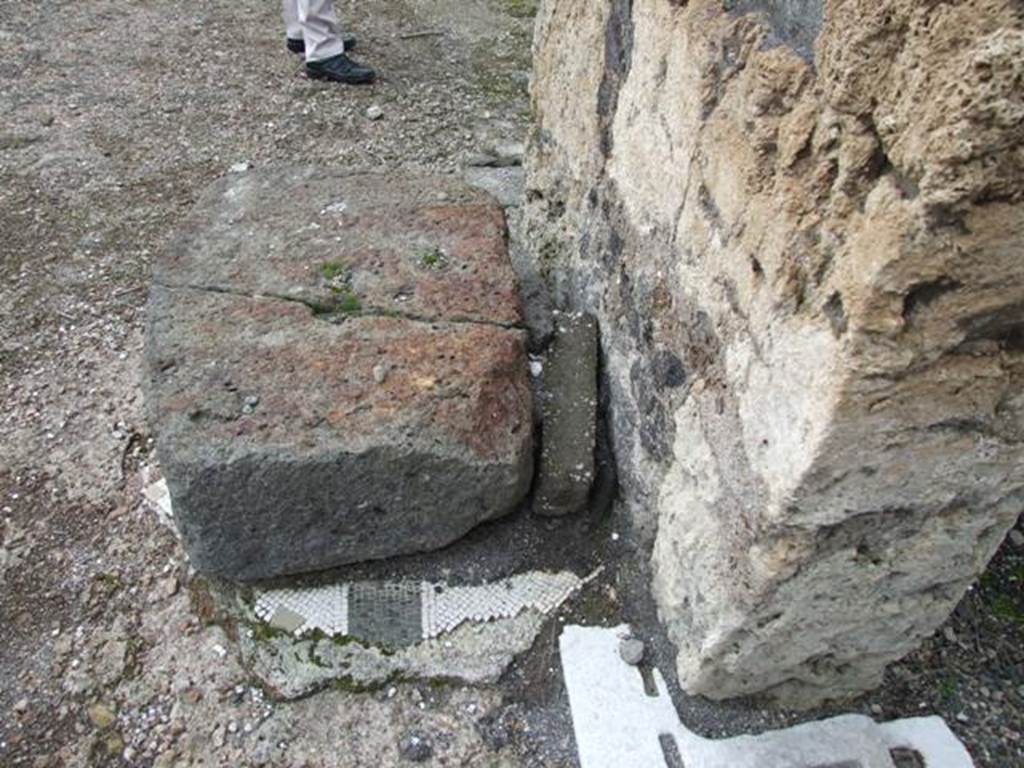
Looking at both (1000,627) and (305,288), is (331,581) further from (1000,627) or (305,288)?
(1000,627)

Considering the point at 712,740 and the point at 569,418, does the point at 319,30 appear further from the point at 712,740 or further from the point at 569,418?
the point at 712,740

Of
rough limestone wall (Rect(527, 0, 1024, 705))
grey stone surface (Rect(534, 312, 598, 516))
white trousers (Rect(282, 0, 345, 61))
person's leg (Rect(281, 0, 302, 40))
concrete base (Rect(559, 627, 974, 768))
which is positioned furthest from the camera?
person's leg (Rect(281, 0, 302, 40))

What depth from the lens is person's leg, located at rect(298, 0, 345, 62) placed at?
12.0ft

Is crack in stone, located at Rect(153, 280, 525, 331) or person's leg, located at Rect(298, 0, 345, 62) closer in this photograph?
crack in stone, located at Rect(153, 280, 525, 331)

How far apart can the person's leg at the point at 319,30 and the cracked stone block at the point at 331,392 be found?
2065 millimetres

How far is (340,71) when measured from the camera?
12.3 feet

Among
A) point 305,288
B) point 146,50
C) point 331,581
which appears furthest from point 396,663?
point 146,50

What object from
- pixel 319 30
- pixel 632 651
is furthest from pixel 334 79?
pixel 632 651

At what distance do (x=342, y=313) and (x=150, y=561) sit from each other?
0.69m

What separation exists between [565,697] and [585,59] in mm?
1462

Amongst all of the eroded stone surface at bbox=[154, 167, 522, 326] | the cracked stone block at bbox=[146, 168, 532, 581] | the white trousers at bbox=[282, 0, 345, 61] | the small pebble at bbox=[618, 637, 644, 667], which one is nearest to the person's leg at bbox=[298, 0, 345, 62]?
the white trousers at bbox=[282, 0, 345, 61]

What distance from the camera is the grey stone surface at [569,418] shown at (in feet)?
5.67

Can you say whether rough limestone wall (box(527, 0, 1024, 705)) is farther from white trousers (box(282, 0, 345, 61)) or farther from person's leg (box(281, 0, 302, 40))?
person's leg (box(281, 0, 302, 40))

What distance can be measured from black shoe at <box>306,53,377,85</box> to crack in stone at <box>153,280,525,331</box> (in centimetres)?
225
